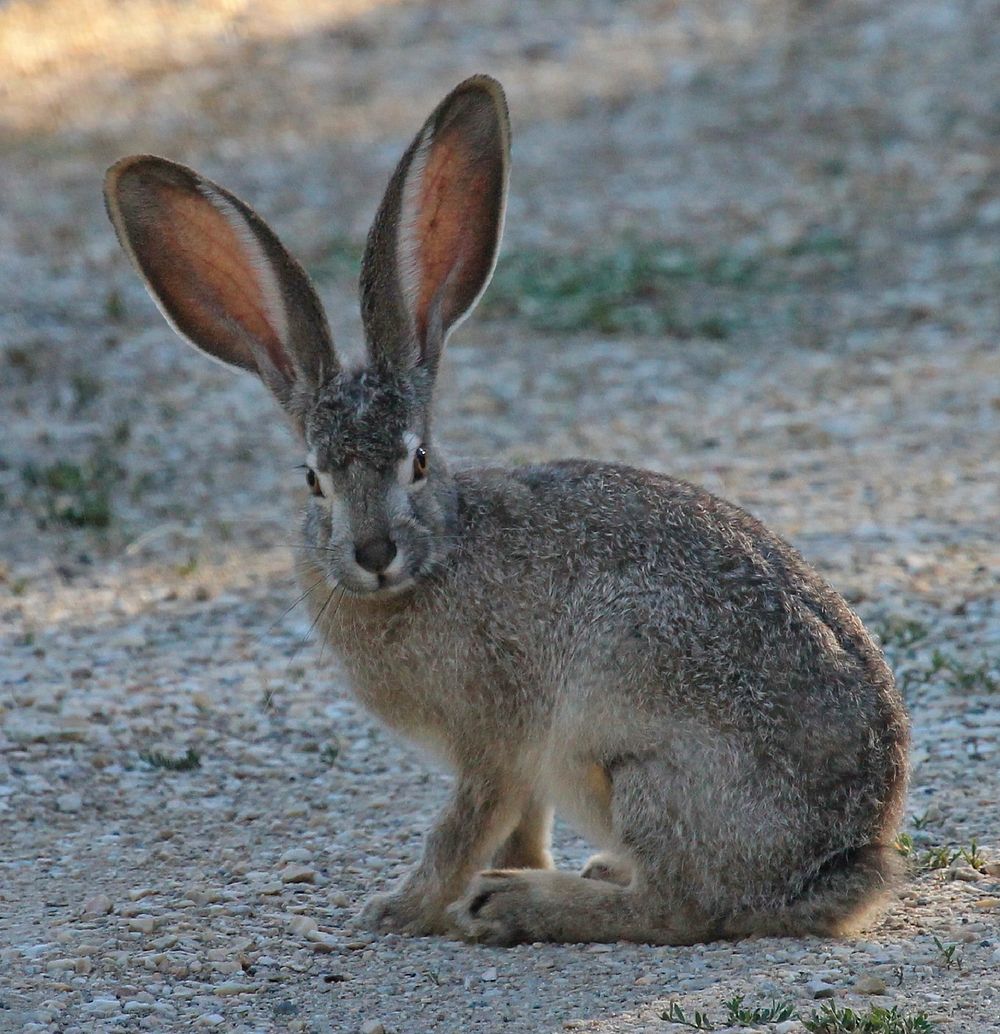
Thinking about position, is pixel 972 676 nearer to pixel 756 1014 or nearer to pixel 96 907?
pixel 756 1014

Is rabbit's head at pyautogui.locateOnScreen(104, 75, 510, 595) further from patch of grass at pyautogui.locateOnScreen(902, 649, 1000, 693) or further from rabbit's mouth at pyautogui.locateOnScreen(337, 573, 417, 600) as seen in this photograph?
patch of grass at pyautogui.locateOnScreen(902, 649, 1000, 693)

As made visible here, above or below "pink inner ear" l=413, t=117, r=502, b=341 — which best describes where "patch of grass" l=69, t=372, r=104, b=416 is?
below

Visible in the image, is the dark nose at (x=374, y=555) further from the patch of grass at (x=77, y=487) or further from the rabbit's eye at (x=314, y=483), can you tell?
the patch of grass at (x=77, y=487)

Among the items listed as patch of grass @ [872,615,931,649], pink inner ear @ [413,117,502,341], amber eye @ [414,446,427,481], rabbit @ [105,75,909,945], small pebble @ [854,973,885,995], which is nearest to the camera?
small pebble @ [854,973,885,995]

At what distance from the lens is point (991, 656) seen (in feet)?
22.9

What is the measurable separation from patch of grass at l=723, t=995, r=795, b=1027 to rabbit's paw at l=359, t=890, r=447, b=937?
1129 millimetres

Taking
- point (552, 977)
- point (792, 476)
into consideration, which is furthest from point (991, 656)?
point (552, 977)

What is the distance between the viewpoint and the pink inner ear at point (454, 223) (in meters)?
5.74

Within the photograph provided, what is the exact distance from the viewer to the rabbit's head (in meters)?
5.32

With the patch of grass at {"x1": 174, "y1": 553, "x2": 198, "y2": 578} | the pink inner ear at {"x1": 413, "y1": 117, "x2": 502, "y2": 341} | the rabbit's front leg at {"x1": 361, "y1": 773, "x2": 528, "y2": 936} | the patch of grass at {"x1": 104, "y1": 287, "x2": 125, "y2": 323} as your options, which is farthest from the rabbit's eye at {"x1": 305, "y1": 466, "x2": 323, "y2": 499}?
the patch of grass at {"x1": 104, "y1": 287, "x2": 125, "y2": 323}

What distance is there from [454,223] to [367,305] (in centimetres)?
42

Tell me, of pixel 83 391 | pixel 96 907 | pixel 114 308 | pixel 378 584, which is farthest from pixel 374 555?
pixel 114 308

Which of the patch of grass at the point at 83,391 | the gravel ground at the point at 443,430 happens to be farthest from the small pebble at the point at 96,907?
the patch of grass at the point at 83,391

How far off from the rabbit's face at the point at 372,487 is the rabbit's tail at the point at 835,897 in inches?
53.9
